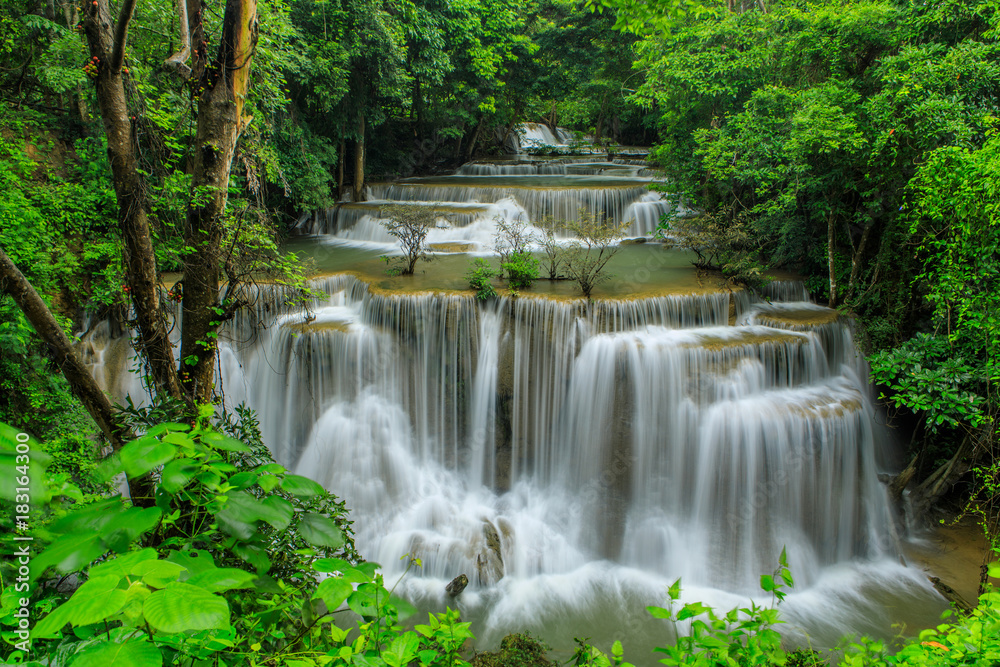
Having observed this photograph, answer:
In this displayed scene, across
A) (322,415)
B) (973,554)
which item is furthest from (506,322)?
(973,554)

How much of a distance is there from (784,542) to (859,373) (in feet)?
9.61

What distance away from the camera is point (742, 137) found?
8906 mm

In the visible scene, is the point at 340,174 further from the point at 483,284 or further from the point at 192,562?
the point at 192,562

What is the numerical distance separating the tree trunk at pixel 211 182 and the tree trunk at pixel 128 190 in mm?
163

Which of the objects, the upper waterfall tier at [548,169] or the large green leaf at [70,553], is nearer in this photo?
the large green leaf at [70,553]

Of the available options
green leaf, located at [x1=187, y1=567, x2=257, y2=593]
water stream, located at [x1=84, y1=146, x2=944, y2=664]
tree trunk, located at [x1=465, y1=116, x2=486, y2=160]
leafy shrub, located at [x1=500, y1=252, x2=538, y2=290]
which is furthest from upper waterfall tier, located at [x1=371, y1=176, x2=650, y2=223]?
green leaf, located at [x1=187, y1=567, x2=257, y2=593]

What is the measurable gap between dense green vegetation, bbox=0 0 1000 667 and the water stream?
677 mm

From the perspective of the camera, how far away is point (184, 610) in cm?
104

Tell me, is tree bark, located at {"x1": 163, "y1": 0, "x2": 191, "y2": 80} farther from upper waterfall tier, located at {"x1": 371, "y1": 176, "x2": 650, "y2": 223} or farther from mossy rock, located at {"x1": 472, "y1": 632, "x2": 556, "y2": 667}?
upper waterfall tier, located at {"x1": 371, "y1": 176, "x2": 650, "y2": 223}

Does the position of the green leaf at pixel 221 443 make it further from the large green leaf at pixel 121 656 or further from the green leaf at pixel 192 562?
the large green leaf at pixel 121 656

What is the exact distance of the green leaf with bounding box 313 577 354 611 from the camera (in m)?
1.46

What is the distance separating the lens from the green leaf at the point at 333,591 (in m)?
1.46

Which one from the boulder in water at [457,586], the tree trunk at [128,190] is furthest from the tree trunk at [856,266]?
the tree trunk at [128,190]

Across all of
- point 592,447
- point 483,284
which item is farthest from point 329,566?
point 483,284
